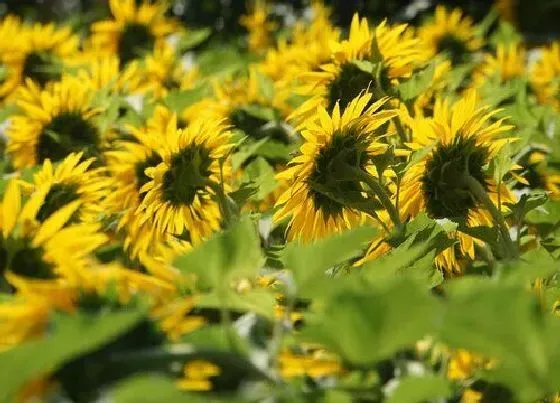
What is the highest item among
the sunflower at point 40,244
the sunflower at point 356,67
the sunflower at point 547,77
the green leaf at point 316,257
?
the sunflower at point 547,77

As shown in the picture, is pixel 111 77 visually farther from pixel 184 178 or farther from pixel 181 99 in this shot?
pixel 184 178

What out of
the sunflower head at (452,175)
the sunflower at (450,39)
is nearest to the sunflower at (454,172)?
the sunflower head at (452,175)

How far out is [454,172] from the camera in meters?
0.95

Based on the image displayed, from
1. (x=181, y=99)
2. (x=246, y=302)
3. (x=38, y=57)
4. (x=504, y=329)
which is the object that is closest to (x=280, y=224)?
(x=181, y=99)

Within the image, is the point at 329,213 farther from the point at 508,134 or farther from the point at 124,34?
the point at 124,34

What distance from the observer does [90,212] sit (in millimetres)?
1022

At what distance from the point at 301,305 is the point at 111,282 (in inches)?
8.1

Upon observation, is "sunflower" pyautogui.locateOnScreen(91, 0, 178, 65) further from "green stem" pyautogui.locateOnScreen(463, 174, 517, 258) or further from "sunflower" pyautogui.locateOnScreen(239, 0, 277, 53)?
"green stem" pyautogui.locateOnScreen(463, 174, 517, 258)

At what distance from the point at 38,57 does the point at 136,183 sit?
26.0 inches

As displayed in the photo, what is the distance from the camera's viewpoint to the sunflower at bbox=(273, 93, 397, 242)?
90 centimetres

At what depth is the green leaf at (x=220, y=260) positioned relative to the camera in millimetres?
520

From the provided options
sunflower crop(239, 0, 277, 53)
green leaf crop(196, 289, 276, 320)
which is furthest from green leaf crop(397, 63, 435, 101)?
sunflower crop(239, 0, 277, 53)

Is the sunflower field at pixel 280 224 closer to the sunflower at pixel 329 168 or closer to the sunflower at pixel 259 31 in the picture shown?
the sunflower at pixel 329 168

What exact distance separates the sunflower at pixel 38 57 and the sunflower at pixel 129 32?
0.14 meters
